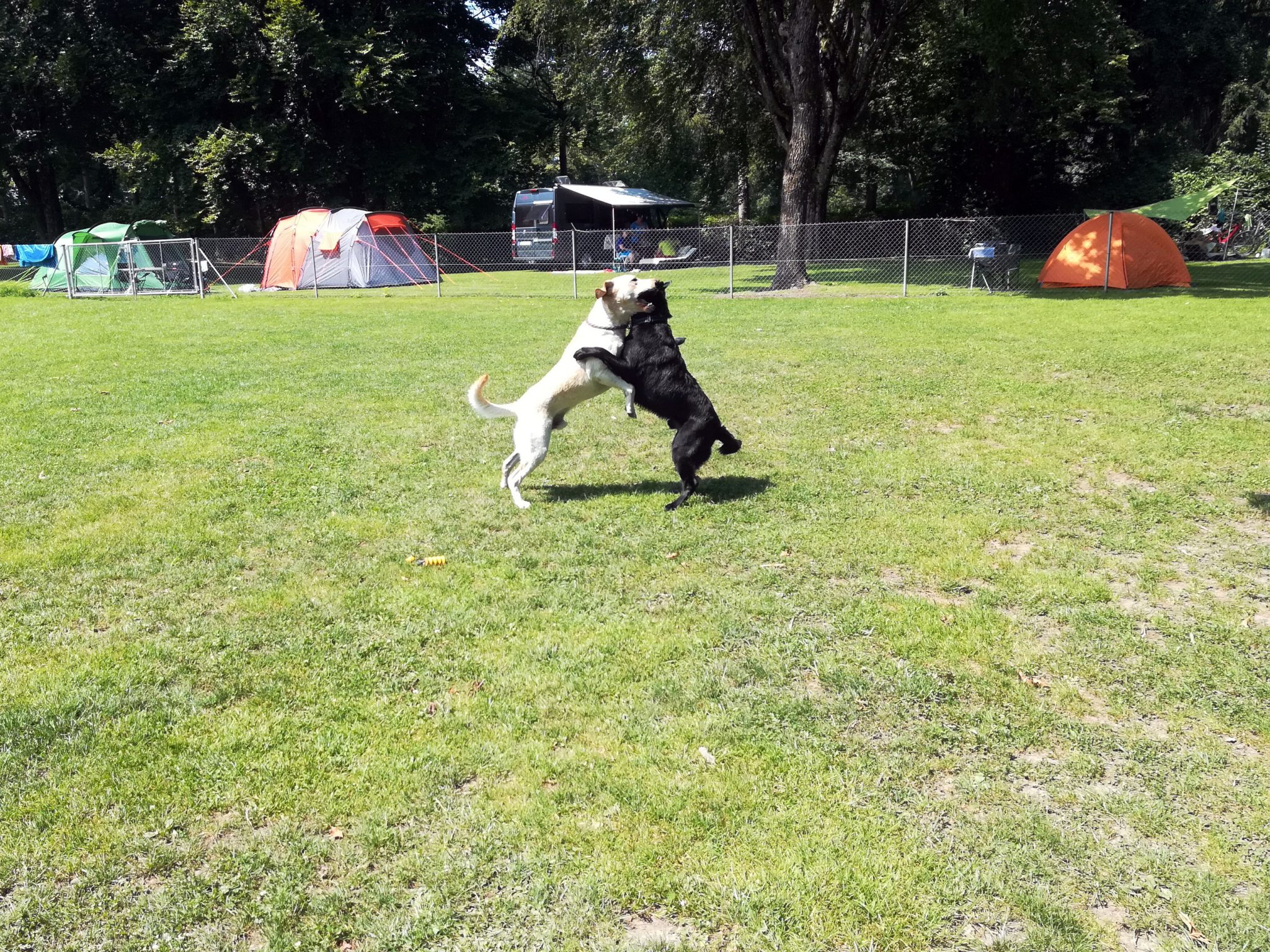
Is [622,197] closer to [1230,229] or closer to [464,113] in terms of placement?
[464,113]

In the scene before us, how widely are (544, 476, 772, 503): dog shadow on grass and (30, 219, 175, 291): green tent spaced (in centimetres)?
2037

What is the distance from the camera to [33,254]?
32.0 m

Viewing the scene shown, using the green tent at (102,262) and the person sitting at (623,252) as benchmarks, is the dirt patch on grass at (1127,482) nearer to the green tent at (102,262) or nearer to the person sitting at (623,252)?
the person sitting at (623,252)

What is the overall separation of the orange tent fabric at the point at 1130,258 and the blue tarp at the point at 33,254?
95.5ft

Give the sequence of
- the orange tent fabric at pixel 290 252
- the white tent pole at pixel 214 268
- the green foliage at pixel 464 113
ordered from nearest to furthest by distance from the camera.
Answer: the white tent pole at pixel 214 268 < the orange tent fabric at pixel 290 252 < the green foliage at pixel 464 113

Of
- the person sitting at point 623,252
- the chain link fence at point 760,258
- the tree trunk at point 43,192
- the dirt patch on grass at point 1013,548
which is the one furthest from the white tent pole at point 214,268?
the dirt patch on grass at point 1013,548

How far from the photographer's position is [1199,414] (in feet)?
25.0

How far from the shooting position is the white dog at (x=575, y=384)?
546 cm

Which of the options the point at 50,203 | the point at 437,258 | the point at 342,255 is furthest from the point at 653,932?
the point at 50,203

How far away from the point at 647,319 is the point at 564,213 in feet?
83.8

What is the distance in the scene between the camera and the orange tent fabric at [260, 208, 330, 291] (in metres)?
23.8

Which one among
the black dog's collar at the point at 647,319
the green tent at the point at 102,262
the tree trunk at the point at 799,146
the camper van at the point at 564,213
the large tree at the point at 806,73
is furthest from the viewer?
the camper van at the point at 564,213

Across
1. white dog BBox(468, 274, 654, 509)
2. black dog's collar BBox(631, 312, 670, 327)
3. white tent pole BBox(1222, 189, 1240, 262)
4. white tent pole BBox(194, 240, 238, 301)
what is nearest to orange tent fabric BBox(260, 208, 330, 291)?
white tent pole BBox(194, 240, 238, 301)

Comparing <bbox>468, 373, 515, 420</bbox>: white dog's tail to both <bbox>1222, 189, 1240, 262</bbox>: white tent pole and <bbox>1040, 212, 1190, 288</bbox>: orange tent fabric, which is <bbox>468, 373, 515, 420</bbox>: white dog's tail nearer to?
<bbox>1040, 212, 1190, 288</bbox>: orange tent fabric
